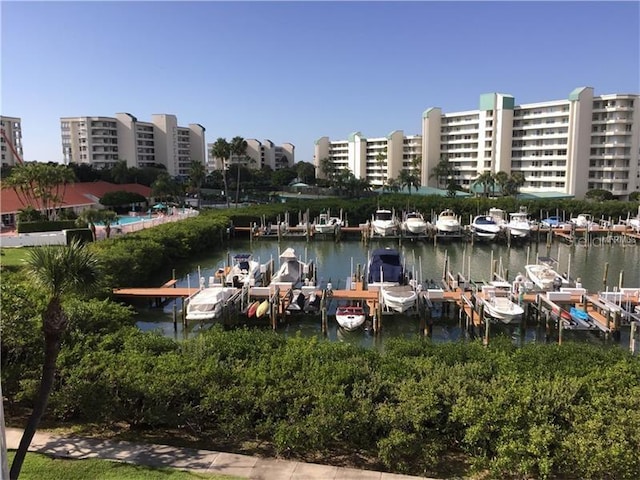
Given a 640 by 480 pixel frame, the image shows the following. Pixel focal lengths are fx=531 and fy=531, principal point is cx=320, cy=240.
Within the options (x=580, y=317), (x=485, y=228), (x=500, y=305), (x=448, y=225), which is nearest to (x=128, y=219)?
(x=448, y=225)

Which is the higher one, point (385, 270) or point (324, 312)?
point (385, 270)

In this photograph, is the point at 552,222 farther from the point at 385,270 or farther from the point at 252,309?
the point at 252,309

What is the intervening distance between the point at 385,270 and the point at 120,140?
110201 millimetres

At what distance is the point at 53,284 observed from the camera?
1062 cm

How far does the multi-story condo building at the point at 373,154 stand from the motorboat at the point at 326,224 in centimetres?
5217

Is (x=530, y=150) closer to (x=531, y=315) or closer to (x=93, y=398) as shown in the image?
(x=531, y=315)

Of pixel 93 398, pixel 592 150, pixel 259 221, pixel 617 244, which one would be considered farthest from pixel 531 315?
pixel 592 150

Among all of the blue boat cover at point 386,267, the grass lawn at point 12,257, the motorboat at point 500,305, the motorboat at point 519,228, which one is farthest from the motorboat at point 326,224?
the motorboat at point 500,305

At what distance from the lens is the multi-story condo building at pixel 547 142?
87062 mm

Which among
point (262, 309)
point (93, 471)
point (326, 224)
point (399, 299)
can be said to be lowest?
point (262, 309)

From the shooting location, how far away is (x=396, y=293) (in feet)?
91.5

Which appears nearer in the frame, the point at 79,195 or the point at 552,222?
the point at 552,222

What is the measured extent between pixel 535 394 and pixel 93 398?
10543mm

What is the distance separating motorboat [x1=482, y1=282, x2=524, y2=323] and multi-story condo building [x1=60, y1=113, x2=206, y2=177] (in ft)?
351
